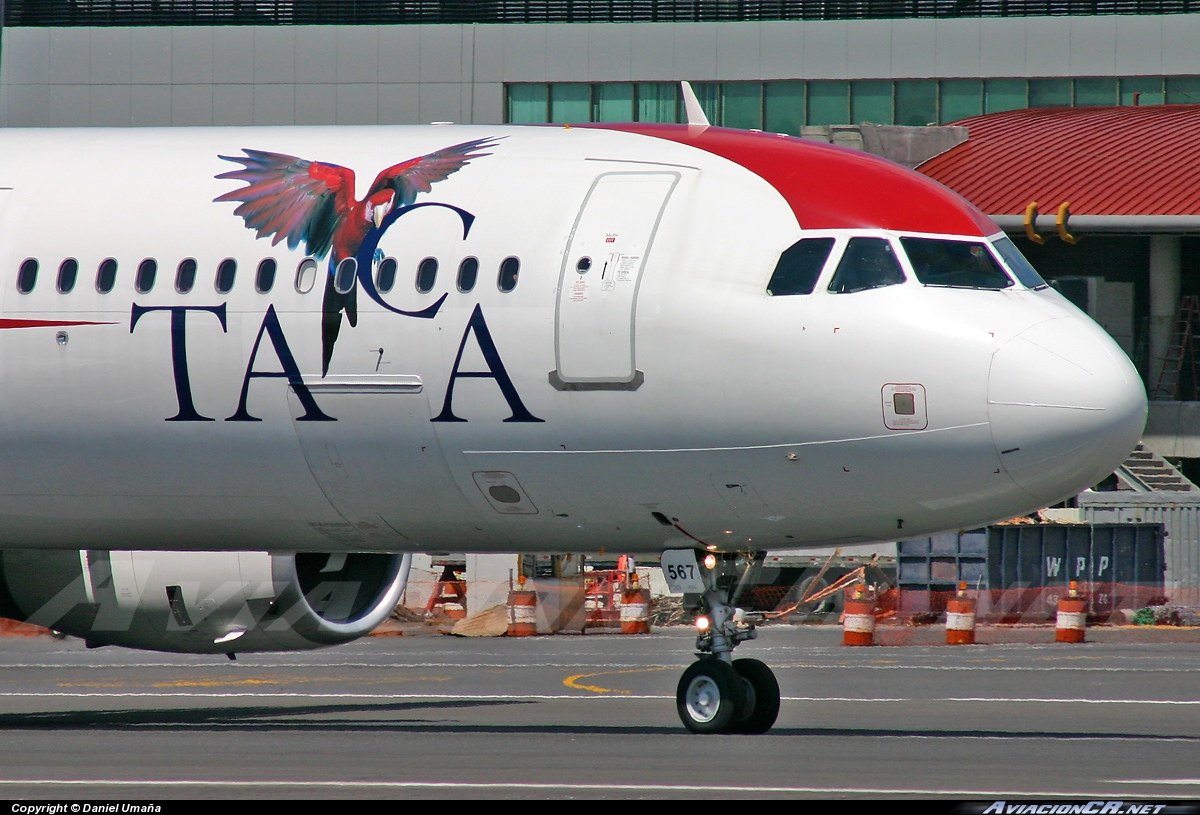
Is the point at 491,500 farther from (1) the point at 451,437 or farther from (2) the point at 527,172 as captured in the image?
(2) the point at 527,172

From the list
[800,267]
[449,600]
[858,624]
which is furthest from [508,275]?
[449,600]

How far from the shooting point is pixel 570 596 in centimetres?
4269

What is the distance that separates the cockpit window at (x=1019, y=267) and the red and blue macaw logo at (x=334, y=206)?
4.79m

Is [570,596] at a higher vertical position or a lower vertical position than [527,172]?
lower

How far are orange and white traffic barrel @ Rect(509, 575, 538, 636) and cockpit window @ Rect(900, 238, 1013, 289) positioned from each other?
25.6 meters

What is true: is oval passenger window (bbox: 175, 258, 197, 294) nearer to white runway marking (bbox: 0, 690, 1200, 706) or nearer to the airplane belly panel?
the airplane belly panel

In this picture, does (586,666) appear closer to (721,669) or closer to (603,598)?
(721,669)

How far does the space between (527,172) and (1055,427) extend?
5472mm

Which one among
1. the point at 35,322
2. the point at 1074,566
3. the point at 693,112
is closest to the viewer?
the point at 35,322

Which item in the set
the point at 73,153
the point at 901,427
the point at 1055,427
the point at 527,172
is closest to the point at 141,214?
the point at 73,153

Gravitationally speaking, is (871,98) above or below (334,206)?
above

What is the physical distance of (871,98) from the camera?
204ft

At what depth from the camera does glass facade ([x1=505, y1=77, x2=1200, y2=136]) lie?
204 feet

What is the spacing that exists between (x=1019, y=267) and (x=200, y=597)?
9.44 m
